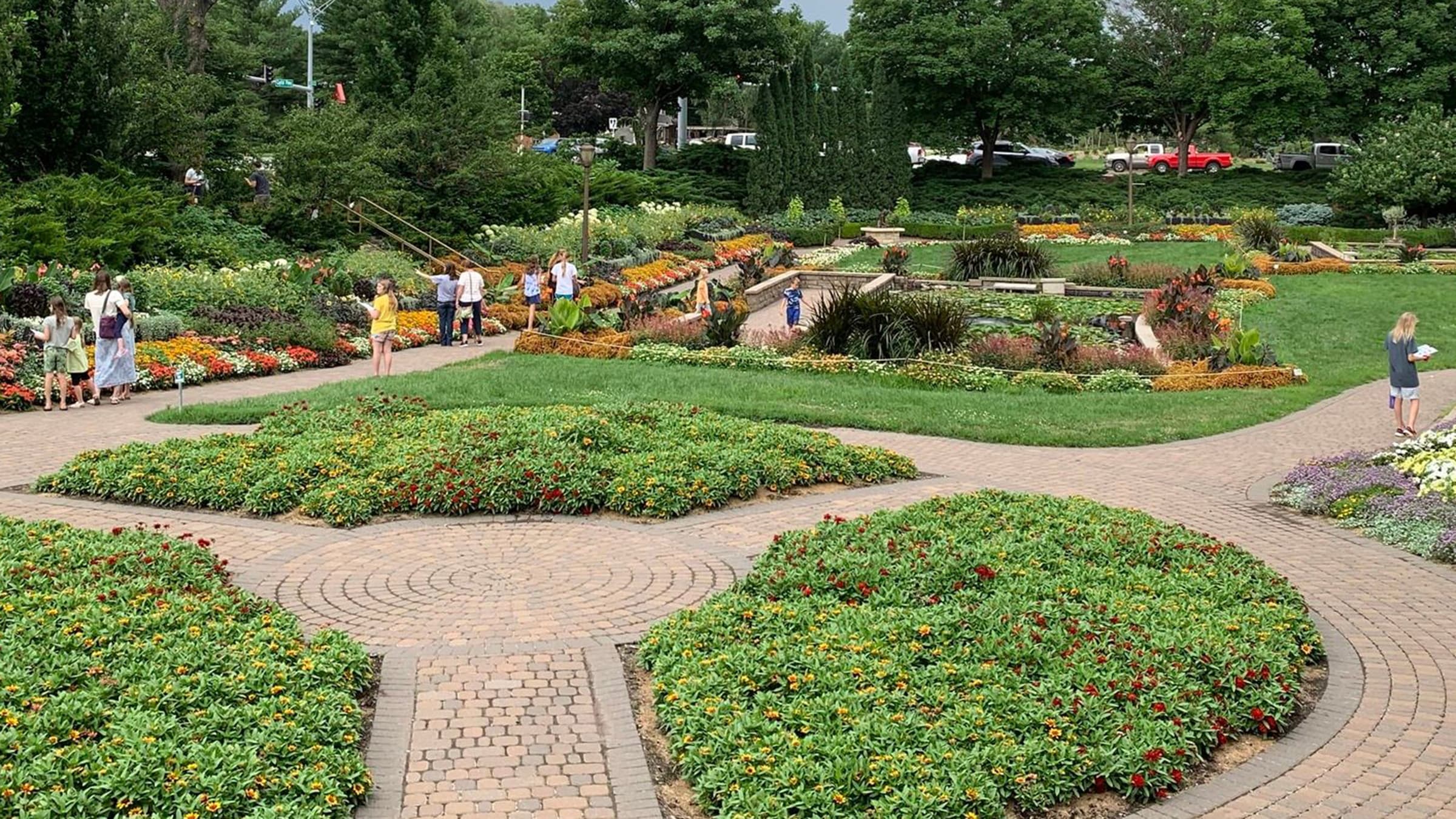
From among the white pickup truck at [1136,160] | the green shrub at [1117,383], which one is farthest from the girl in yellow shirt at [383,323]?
the white pickup truck at [1136,160]

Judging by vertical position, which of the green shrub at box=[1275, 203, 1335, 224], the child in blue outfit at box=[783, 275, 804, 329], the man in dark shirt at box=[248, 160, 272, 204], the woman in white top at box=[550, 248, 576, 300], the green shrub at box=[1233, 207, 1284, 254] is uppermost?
the green shrub at box=[1275, 203, 1335, 224]

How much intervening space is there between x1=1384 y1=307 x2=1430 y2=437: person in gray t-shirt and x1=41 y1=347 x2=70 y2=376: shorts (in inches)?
535

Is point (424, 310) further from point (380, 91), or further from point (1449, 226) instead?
point (1449, 226)

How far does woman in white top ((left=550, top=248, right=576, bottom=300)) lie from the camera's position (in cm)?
2095

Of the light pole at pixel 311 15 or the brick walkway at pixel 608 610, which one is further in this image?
the light pole at pixel 311 15

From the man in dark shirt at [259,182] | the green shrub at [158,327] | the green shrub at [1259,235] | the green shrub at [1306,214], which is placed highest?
the green shrub at [1306,214]

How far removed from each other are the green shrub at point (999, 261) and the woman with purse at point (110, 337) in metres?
19.9

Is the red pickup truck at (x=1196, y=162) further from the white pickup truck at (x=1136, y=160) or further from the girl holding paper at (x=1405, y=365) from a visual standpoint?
the girl holding paper at (x=1405, y=365)

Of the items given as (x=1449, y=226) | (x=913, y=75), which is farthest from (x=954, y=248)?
(x=913, y=75)

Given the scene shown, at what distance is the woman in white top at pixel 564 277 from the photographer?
20953mm

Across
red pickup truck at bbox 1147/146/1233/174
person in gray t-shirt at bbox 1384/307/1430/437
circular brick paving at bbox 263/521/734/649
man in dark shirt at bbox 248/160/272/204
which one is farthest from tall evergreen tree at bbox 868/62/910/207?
circular brick paving at bbox 263/521/734/649

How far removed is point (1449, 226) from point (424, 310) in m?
31.2

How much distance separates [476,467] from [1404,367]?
9226 mm

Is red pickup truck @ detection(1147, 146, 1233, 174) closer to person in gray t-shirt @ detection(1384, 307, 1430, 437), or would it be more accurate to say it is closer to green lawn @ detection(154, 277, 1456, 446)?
green lawn @ detection(154, 277, 1456, 446)
